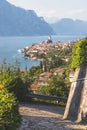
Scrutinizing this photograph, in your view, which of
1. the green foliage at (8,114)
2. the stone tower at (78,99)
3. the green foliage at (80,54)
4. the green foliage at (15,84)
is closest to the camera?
the green foliage at (8,114)

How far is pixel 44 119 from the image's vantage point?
37.6 feet

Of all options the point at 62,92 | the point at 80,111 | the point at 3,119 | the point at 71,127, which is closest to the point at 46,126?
the point at 71,127

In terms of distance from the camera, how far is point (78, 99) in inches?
500

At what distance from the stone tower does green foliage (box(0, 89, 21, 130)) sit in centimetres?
443

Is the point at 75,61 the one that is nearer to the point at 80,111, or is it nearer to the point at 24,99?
the point at 80,111

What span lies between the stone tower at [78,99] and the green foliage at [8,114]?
175 inches

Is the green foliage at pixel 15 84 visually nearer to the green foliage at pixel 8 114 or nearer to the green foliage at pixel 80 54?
the green foliage at pixel 80 54

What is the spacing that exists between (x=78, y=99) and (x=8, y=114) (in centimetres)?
565

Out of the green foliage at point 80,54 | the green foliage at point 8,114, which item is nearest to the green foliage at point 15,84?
the green foliage at point 80,54

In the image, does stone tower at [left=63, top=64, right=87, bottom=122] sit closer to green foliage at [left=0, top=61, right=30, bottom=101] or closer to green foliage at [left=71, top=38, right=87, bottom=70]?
green foliage at [left=71, top=38, right=87, bottom=70]

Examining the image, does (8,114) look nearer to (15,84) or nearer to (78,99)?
(78,99)

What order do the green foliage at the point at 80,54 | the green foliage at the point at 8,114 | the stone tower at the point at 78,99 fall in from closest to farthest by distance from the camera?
the green foliage at the point at 8,114
the stone tower at the point at 78,99
the green foliage at the point at 80,54

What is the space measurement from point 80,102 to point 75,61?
6.32ft

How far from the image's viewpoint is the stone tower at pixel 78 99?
1216cm
